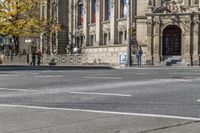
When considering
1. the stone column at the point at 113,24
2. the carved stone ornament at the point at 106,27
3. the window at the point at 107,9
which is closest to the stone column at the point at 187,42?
the stone column at the point at 113,24

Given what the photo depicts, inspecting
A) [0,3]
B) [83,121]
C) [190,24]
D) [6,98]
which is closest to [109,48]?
[190,24]

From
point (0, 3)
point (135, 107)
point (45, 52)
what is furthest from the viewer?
point (45, 52)

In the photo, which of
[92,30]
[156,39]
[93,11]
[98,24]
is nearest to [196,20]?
[156,39]

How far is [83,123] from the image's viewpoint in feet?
36.9

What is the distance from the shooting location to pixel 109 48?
225 ft

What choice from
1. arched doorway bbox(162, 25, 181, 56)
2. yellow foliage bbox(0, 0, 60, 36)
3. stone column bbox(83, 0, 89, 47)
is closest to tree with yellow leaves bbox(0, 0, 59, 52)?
yellow foliage bbox(0, 0, 60, 36)

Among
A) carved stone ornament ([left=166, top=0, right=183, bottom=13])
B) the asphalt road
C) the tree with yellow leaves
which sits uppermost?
carved stone ornament ([left=166, top=0, right=183, bottom=13])

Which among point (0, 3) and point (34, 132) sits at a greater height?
point (0, 3)

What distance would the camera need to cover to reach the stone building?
57.7 m

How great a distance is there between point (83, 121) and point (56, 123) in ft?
2.05

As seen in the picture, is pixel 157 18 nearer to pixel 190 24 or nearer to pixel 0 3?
pixel 190 24

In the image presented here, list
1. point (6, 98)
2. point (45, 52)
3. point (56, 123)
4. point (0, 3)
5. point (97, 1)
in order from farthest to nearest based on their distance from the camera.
Result: point (45, 52), point (97, 1), point (0, 3), point (6, 98), point (56, 123)

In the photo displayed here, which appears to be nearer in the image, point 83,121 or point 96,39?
point 83,121

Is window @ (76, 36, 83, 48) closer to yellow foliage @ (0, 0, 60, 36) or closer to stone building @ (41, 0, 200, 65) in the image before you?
stone building @ (41, 0, 200, 65)
